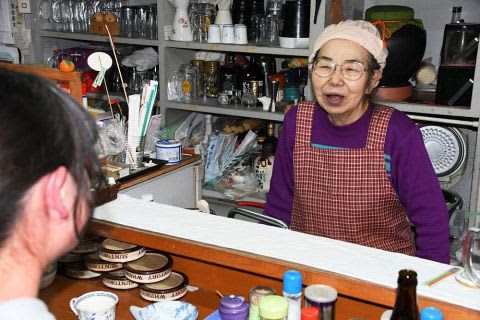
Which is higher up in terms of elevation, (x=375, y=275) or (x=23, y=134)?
(x=23, y=134)

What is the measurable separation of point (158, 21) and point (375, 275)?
2.52 metres

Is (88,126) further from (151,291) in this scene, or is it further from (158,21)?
(158,21)

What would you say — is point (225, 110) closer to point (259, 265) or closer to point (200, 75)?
point (200, 75)

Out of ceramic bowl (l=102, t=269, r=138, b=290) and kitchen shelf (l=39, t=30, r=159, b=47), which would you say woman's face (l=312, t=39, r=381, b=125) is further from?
kitchen shelf (l=39, t=30, r=159, b=47)

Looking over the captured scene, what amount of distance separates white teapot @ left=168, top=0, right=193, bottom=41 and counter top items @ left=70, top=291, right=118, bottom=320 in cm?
221

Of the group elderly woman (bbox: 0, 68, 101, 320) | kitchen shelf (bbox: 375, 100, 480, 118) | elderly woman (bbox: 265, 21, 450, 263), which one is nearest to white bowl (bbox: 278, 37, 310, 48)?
kitchen shelf (bbox: 375, 100, 480, 118)

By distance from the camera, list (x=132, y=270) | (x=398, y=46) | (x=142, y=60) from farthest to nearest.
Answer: (x=142, y=60)
(x=398, y=46)
(x=132, y=270)

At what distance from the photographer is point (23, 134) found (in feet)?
2.38

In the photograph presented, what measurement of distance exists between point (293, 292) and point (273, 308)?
0.32ft

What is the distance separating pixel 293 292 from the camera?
1.25 meters

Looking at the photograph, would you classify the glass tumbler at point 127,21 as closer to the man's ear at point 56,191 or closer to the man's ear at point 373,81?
the man's ear at point 373,81

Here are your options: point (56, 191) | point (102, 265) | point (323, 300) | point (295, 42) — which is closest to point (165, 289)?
point (102, 265)

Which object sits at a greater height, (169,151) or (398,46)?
(398,46)

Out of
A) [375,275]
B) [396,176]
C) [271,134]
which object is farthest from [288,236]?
[271,134]
